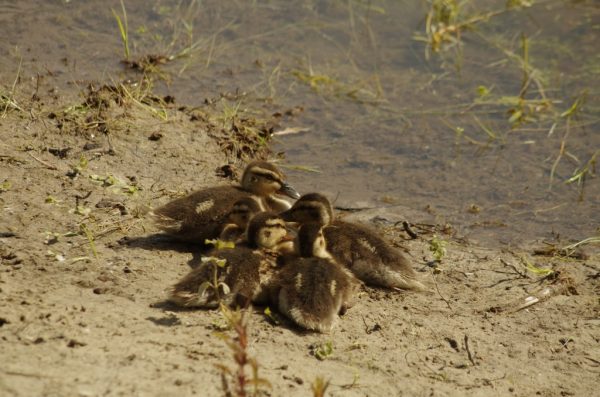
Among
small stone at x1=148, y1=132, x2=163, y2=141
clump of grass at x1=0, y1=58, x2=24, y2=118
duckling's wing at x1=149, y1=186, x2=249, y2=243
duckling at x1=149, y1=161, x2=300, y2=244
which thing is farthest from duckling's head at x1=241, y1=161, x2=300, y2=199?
clump of grass at x1=0, y1=58, x2=24, y2=118

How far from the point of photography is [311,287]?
16.2ft

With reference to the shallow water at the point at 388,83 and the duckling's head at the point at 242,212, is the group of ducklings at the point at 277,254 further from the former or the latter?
the shallow water at the point at 388,83

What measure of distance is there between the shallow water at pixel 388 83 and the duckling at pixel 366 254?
47.4 inches

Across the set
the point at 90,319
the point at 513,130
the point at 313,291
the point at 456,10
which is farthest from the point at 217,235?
the point at 456,10

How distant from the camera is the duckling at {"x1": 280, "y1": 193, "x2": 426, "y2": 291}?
5508mm

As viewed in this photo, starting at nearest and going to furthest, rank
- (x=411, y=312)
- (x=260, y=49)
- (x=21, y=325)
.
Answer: (x=21, y=325) → (x=411, y=312) → (x=260, y=49)

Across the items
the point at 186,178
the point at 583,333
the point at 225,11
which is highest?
the point at 225,11

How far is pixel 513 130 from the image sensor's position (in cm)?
816

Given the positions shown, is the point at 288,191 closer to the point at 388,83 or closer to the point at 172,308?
the point at 172,308

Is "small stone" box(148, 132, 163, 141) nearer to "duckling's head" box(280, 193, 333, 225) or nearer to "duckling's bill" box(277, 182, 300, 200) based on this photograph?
"duckling's bill" box(277, 182, 300, 200)

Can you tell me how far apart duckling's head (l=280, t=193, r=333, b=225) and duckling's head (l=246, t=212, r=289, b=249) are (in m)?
0.30

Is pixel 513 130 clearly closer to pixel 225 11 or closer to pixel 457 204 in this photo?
pixel 457 204

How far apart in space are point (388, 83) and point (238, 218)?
3.62m

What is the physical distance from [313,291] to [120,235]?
1.45 m
